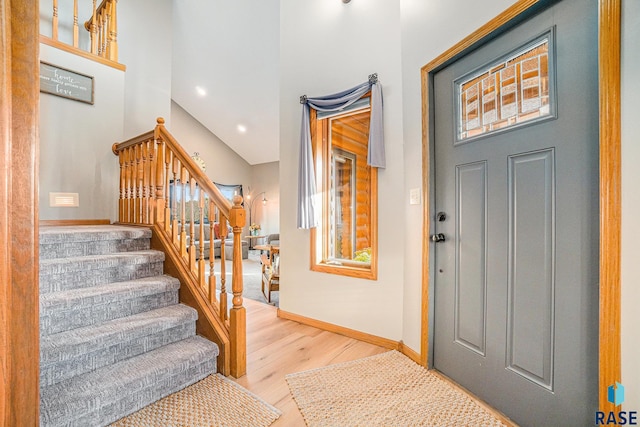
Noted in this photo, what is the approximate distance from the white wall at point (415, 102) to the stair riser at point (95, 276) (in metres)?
1.88

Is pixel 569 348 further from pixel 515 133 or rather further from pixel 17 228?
pixel 17 228

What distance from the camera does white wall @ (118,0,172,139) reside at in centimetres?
337

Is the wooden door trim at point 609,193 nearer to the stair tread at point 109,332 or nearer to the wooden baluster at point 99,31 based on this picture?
the stair tread at point 109,332

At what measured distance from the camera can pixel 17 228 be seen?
0.53 metres

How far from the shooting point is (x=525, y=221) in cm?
142

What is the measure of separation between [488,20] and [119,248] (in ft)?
9.34

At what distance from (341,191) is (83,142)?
261 cm

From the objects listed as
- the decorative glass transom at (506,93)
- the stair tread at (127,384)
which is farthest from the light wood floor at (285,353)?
the decorative glass transom at (506,93)

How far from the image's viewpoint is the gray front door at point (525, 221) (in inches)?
47.7

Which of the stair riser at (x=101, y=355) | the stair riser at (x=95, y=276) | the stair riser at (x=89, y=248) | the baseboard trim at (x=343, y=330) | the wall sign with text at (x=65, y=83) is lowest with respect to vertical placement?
the baseboard trim at (x=343, y=330)

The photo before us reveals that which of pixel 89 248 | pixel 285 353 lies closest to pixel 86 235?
pixel 89 248

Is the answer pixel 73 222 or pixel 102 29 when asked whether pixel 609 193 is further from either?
pixel 102 29

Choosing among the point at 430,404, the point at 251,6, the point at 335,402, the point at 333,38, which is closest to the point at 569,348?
the point at 430,404

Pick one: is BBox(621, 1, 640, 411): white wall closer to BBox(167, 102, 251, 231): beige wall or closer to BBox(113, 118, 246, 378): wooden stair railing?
BBox(113, 118, 246, 378): wooden stair railing
